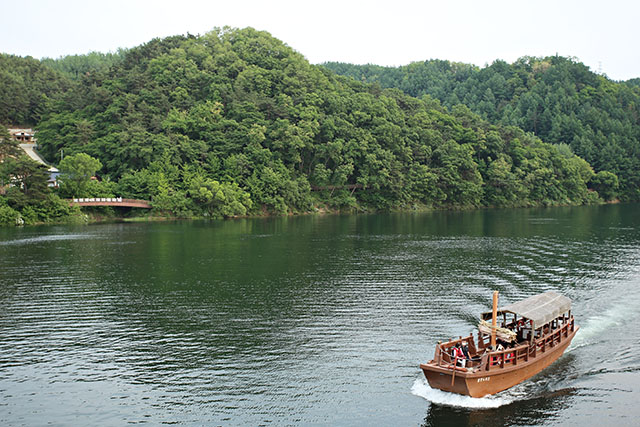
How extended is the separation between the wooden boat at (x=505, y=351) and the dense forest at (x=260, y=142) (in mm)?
71169

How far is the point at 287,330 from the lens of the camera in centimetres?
2894

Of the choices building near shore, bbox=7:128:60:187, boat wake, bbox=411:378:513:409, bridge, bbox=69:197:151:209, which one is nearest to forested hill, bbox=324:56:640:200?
building near shore, bbox=7:128:60:187

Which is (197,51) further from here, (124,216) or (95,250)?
(95,250)

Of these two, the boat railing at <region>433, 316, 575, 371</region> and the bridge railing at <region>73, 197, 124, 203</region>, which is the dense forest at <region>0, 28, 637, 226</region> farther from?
the boat railing at <region>433, 316, 575, 371</region>

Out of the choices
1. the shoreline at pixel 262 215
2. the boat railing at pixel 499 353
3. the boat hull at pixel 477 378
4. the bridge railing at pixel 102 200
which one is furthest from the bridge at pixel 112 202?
the boat hull at pixel 477 378

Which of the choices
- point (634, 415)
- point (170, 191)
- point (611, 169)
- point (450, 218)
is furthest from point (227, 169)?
point (611, 169)

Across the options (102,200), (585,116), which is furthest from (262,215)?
(585,116)

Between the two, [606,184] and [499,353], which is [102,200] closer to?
[499,353]

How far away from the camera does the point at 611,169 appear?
494ft

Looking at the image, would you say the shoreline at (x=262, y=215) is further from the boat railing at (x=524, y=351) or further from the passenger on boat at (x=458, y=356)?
the boat railing at (x=524, y=351)

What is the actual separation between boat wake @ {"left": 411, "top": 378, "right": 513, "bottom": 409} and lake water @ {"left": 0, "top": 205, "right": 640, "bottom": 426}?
0.19 ft

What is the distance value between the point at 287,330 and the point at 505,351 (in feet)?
38.3

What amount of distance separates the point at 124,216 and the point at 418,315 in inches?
2739

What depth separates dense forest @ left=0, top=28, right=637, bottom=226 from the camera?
317ft
